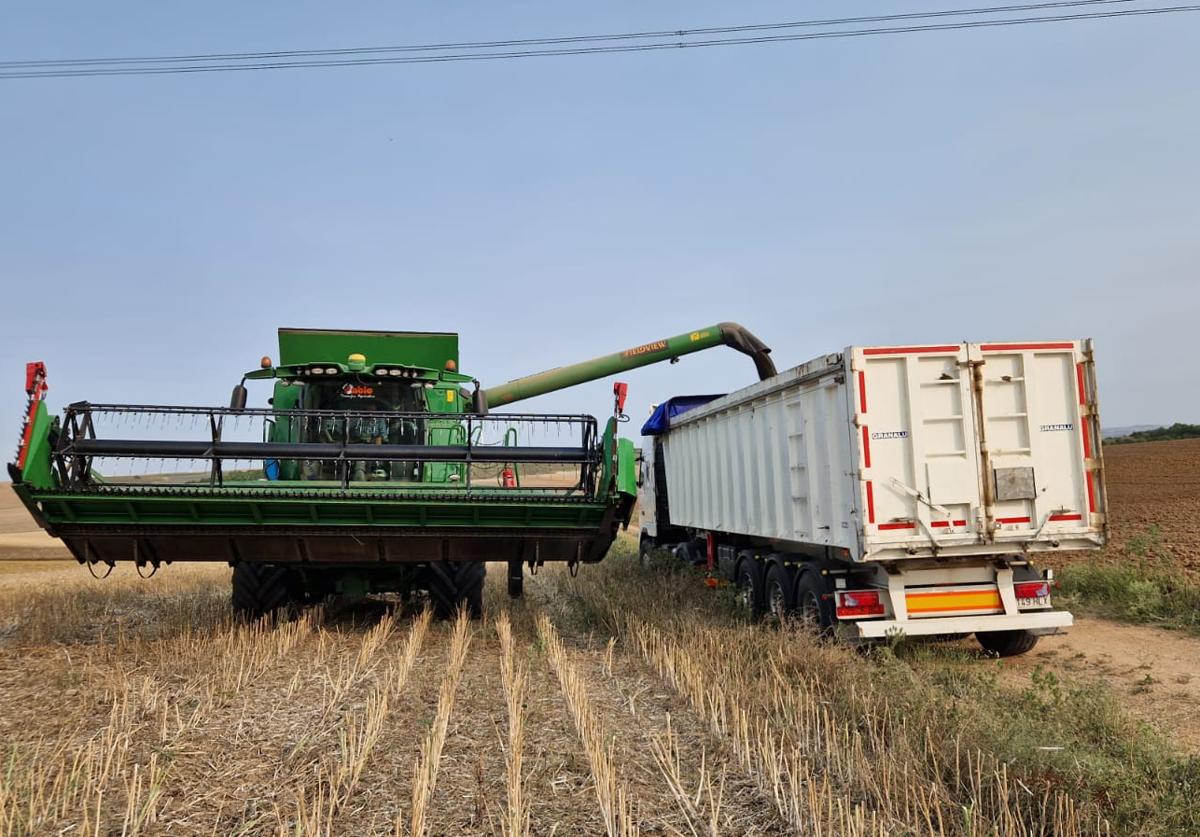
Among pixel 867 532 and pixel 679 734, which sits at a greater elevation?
pixel 867 532

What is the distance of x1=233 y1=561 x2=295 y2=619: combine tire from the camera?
8.53 meters

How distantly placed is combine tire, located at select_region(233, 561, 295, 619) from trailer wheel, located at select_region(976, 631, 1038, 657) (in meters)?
6.68

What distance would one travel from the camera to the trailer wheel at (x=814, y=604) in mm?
7551

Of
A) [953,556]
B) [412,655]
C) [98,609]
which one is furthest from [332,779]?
[98,609]

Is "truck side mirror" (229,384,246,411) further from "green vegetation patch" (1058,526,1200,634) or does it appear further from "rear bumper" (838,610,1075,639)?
"green vegetation patch" (1058,526,1200,634)

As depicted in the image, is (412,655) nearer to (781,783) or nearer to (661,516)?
(781,783)

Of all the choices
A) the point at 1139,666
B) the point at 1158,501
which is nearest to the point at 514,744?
the point at 1139,666

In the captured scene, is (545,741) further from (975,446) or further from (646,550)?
(646,550)

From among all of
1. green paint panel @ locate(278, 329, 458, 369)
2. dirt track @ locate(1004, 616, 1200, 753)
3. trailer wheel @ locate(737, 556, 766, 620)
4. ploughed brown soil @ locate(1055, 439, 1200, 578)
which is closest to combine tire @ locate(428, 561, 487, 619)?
green paint panel @ locate(278, 329, 458, 369)

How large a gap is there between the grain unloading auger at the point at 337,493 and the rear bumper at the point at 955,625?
220 cm

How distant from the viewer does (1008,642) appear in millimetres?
8211

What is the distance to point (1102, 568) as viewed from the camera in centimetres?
1162

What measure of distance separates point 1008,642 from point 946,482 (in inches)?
83.8

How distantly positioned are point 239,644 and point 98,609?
4.64m
